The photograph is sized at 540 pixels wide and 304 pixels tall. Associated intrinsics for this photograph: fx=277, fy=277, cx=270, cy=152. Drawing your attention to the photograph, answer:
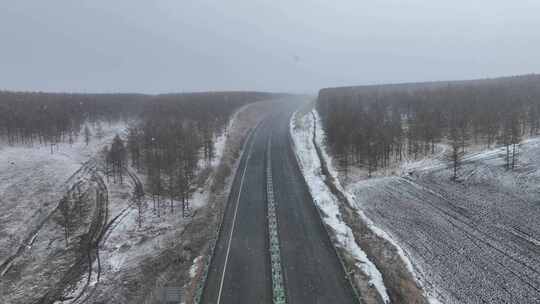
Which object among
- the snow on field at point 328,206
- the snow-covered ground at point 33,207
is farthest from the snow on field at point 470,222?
the snow-covered ground at point 33,207

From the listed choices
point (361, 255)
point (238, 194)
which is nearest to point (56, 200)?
point (238, 194)

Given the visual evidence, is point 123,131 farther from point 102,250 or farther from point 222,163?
point 102,250

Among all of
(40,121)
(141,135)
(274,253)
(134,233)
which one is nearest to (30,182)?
(141,135)

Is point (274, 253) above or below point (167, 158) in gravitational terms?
below

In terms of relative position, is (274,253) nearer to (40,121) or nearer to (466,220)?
(466,220)

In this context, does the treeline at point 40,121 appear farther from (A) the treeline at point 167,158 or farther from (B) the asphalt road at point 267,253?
(B) the asphalt road at point 267,253

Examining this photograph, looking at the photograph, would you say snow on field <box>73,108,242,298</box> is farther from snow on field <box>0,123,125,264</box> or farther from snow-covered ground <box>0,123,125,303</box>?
snow on field <box>0,123,125,264</box>
